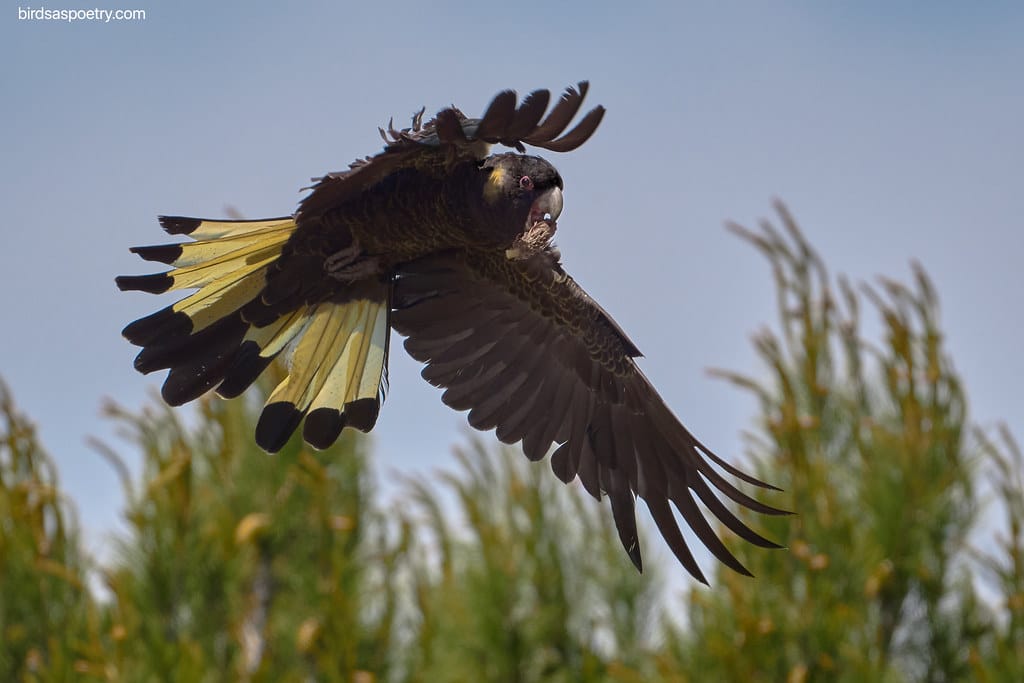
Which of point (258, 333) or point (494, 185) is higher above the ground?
point (494, 185)

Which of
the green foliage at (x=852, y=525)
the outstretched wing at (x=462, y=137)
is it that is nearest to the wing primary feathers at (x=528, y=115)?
the outstretched wing at (x=462, y=137)

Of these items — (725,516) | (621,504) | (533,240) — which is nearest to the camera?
(533,240)

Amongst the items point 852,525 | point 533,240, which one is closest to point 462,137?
point 533,240

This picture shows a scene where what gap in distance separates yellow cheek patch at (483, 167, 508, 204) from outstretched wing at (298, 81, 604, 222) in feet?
0.37

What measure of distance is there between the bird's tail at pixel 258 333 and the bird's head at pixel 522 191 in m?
1.08

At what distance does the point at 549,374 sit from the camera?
262 inches

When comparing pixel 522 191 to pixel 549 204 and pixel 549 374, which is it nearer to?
pixel 549 204

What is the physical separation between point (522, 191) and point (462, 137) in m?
0.47

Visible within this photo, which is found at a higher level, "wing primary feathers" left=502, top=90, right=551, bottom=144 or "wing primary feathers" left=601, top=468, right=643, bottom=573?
"wing primary feathers" left=502, top=90, right=551, bottom=144

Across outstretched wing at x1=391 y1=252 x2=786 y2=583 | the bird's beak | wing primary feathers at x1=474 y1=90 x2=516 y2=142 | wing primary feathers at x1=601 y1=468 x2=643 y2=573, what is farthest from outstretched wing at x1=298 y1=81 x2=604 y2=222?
wing primary feathers at x1=601 y1=468 x2=643 y2=573

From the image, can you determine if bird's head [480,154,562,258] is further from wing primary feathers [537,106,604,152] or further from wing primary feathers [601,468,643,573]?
wing primary feathers [601,468,643,573]

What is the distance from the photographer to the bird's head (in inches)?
205

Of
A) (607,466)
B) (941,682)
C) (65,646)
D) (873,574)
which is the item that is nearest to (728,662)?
(873,574)

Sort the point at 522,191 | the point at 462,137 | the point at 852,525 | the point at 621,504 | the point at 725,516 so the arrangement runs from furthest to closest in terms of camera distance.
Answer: the point at 852,525, the point at 621,504, the point at 725,516, the point at 522,191, the point at 462,137
